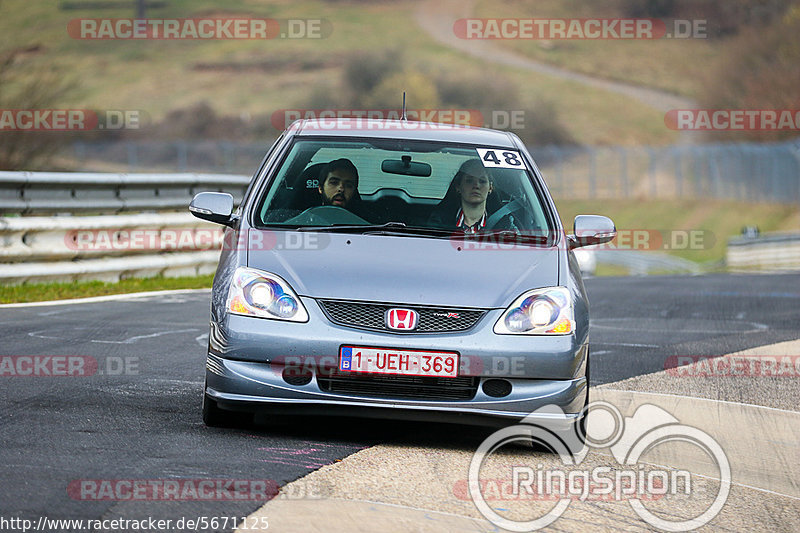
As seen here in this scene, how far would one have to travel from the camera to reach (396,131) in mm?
7805

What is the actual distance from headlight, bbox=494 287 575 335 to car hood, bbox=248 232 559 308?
46 millimetres

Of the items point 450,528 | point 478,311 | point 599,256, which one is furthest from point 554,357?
point 599,256

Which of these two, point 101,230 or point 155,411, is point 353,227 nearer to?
point 155,411

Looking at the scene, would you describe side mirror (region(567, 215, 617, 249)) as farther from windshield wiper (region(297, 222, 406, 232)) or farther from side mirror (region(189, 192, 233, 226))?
side mirror (region(189, 192, 233, 226))

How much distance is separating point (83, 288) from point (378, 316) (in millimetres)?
8053

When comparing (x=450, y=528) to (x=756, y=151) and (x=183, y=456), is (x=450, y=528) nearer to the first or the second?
(x=183, y=456)

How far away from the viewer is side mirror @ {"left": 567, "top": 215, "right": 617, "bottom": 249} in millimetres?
7496

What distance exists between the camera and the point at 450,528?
4.90 m

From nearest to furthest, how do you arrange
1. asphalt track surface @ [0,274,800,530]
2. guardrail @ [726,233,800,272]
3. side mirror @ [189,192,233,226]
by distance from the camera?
asphalt track surface @ [0,274,800,530] → side mirror @ [189,192,233,226] → guardrail @ [726,233,800,272]

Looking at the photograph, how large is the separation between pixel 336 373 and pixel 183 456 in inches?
32.7

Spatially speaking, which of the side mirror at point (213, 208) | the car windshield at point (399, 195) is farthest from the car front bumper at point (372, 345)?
the side mirror at point (213, 208)

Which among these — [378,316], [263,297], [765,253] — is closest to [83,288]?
[263,297]

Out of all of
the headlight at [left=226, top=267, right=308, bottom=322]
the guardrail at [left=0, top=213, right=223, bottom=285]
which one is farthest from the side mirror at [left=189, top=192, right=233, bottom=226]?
the guardrail at [left=0, top=213, right=223, bottom=285]

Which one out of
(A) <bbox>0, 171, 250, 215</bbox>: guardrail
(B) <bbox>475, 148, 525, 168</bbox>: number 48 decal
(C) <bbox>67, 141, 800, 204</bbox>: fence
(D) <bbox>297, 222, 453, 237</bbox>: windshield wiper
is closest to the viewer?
(D) <bbox>297, 222, 453, 237</bbox>: windshield wiper
